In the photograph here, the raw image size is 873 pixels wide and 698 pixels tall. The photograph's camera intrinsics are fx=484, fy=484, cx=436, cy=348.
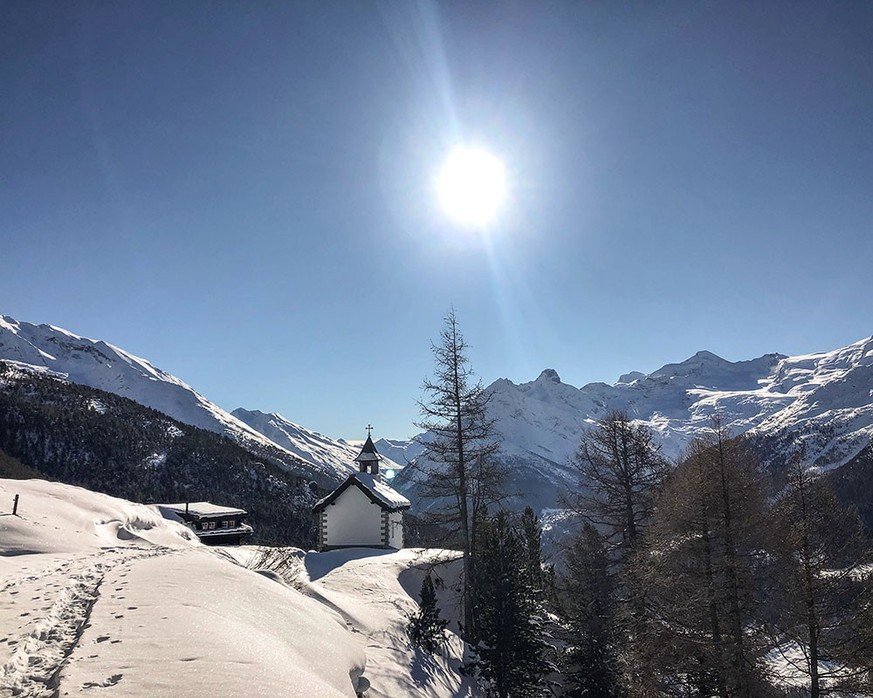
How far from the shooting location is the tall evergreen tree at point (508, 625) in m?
16.1

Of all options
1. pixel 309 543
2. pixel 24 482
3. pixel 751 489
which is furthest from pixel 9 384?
pixel 751 489

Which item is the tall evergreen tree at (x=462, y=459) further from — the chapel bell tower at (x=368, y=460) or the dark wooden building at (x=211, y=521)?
the dark wooden building at (x=211, y=521)

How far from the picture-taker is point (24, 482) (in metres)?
25.4

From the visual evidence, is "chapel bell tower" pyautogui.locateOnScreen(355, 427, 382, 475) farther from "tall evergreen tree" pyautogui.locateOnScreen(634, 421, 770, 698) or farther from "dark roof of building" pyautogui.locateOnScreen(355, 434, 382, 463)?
"tall evergreen tree" pyautogui.locateOnScreen(634, 421, 770, 698)

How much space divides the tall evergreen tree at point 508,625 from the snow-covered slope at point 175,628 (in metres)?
1.31

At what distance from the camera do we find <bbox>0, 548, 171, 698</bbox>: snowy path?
6.08 meters

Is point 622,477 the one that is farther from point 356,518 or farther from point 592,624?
point 356,518

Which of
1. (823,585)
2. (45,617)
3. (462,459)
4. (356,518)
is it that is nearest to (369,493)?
(356,518)

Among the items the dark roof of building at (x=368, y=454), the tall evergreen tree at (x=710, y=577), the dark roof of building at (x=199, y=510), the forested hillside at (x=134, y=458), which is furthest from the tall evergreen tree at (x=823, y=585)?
the forested hillside at (x=134, y=458)

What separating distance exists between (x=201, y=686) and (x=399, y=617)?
13.1 m

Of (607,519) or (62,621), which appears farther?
(607,519)

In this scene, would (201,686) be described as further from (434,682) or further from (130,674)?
(434,682)

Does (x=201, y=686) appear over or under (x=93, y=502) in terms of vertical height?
under

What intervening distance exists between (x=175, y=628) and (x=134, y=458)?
429 ft
